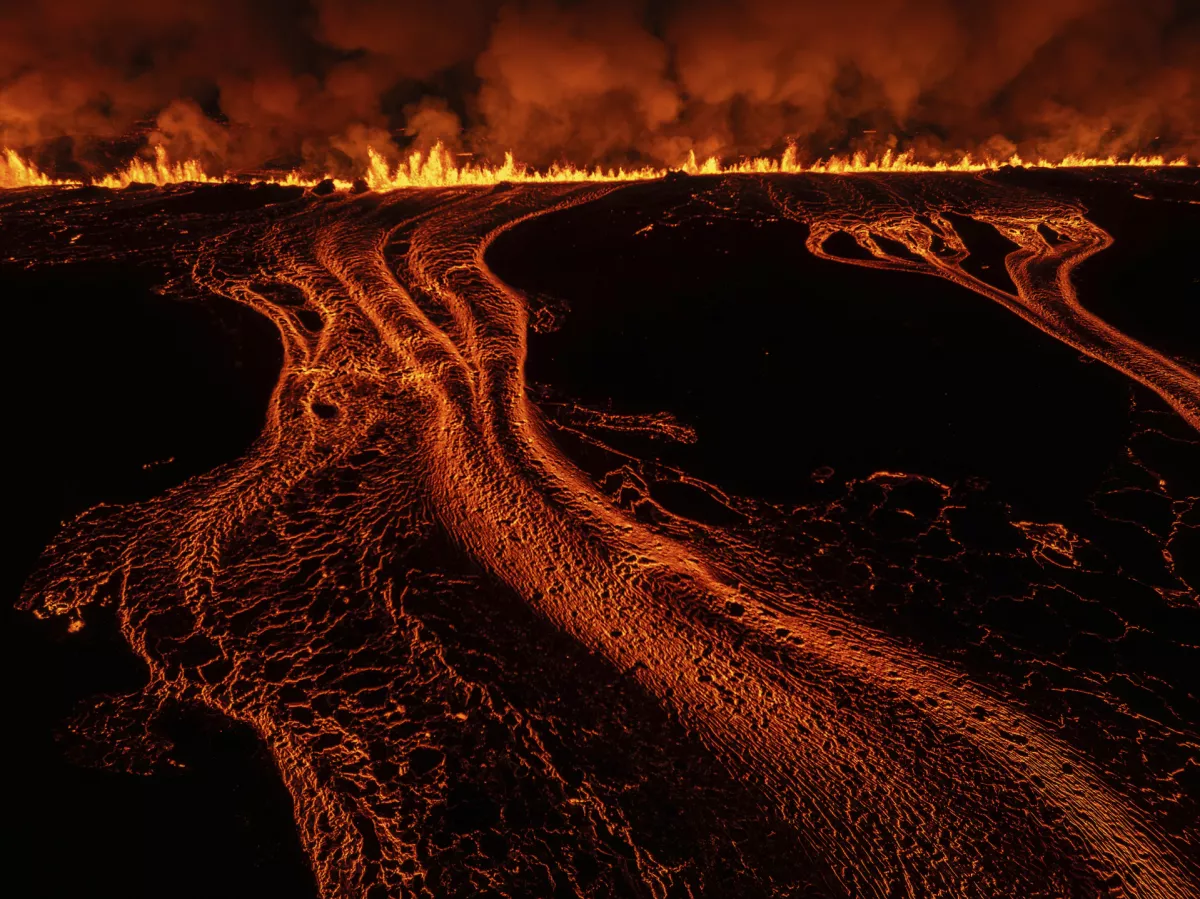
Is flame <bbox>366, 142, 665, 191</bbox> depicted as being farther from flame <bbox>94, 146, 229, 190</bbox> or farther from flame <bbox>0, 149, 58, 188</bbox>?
flame <bbox>0, 149, 58, 188</bbox>

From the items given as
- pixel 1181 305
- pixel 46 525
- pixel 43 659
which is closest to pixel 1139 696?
pixel 1181 305

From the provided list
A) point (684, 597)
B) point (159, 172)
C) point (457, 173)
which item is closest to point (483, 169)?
point (457, 173)

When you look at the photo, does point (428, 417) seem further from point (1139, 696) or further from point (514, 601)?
point (1139, 696)

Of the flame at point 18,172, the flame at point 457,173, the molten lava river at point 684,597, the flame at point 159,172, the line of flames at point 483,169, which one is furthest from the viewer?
the flame at point 18,172

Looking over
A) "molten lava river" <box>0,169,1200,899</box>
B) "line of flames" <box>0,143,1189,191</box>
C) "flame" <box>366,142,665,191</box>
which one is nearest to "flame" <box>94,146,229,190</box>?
"line of flames" <box>0,143,1189,191</box>

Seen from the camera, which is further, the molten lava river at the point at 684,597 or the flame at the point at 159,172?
the flame at the point at 159,172

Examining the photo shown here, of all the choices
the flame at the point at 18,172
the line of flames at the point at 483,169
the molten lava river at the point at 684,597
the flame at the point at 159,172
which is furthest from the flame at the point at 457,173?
the flame at the point at 18,172

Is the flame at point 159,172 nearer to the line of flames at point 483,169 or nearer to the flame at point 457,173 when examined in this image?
the line of flames at point 483,169
